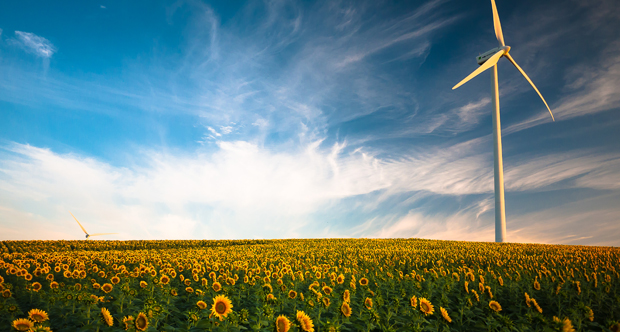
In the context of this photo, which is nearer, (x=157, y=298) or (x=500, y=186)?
(x=157, y=298)

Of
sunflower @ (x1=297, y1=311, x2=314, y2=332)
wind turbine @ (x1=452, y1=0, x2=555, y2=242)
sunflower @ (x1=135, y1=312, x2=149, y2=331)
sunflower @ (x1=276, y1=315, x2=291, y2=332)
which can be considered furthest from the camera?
wind turbine @ (x1=452, y1=0, x2=555, y2=242)

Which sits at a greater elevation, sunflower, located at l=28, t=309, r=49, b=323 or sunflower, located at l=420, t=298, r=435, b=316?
sunflower, located at l=420, t=298, r=435, b=316

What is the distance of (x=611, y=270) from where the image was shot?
49.1 ft

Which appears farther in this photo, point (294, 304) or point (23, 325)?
point (294, 304)

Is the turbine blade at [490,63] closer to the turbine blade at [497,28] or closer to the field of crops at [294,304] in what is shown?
the turbine blade at [497,28]

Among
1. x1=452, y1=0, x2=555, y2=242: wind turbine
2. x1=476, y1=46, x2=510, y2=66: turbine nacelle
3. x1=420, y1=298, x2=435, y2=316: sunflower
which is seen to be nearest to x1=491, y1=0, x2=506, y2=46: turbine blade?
x1=452, y1=0, x2=555, y2=242: wind turbine

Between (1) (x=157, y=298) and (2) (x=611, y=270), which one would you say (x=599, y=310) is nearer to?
(2) (x=611, y=270)

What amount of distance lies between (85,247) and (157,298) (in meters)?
35.2

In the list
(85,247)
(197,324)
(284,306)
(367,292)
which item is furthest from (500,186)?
(85,247)

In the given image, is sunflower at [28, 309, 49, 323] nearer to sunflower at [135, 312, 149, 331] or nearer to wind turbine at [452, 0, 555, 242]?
sunflower at [135, 312, 149, 331]

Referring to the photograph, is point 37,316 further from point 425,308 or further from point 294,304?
point 425,308

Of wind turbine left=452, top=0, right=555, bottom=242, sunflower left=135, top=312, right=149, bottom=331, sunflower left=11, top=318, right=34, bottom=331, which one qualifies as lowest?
sunflower left=11, top=318, right=34, bottom=331

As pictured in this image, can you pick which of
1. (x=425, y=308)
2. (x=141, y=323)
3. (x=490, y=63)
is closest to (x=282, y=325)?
(x=141, y=323)

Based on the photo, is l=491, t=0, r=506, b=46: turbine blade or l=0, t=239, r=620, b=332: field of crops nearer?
l=0, t=239, r=620, b=332: field of crops
